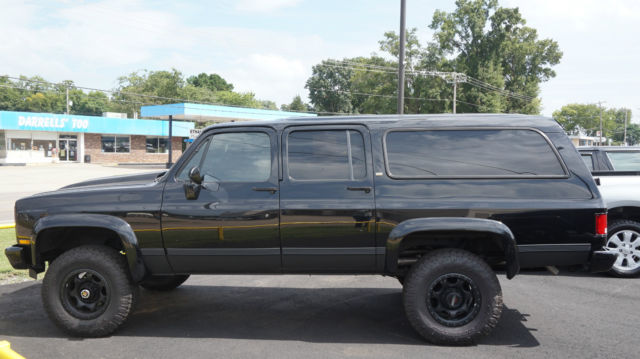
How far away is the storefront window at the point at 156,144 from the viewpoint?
50.4 m

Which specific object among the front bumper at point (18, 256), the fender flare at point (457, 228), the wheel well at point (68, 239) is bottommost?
the front bumper at point (18, 256)

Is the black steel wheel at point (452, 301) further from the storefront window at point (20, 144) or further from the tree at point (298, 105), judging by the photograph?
the tree at point (298, 105)

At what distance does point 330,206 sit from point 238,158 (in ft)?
3.25

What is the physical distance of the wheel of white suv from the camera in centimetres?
682

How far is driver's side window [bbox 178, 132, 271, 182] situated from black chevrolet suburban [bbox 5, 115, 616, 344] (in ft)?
0.03

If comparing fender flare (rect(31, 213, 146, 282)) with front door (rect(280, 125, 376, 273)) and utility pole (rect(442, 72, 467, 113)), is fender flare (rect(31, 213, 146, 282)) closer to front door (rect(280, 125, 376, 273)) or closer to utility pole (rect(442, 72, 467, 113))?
front door (rect(280, 125, 376, 273))

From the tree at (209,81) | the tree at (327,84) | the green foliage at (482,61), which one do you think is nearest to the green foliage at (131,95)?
the tree at (209,81)

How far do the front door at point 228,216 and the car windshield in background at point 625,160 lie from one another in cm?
568

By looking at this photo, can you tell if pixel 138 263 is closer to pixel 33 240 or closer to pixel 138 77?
pixel 33 240

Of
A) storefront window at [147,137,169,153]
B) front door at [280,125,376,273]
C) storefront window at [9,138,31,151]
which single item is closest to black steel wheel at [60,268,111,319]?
front door at [280,125,376,273]

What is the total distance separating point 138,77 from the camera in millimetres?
78500

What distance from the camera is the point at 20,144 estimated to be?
132 feet

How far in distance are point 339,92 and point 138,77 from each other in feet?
106

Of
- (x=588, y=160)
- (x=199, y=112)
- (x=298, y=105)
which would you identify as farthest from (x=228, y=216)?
(x=298, y=105)
